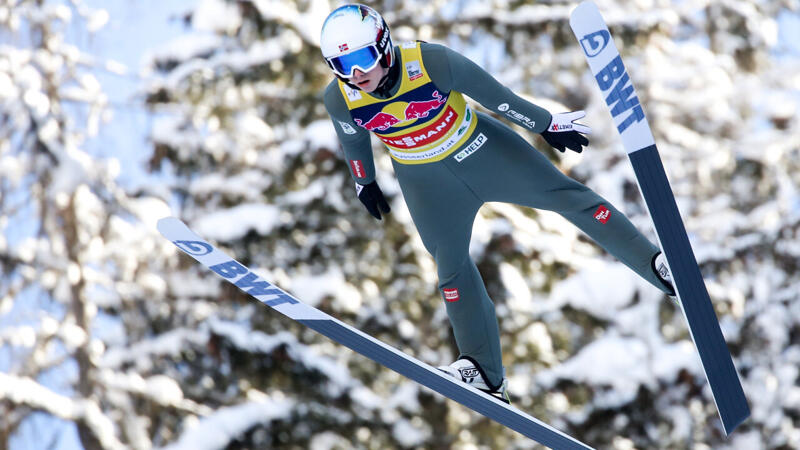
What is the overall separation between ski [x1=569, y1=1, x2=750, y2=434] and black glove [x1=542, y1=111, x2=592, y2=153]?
196mm

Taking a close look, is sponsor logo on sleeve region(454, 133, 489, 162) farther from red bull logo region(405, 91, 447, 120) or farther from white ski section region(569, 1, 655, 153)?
white ski section region(569, 1, 655, 153)

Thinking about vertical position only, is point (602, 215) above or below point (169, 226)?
below

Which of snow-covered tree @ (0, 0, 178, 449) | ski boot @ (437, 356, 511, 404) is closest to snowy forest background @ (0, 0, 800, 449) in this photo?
snow-covered tree @ (0, 0, 178, 449)

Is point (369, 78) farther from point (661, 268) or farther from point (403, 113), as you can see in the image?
point (661, 268)

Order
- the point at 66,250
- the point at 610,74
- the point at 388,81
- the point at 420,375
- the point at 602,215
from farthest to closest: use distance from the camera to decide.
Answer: the point at 66,250 < the point at 420,375 < the point at 602,215 < the point at 388,81 < the point at 610,74

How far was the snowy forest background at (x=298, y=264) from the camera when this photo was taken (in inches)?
347

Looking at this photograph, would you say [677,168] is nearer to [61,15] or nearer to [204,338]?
[204,338]

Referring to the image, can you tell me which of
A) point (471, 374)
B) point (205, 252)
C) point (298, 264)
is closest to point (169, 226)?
point (205, 252)

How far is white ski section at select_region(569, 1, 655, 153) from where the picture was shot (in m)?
2.82

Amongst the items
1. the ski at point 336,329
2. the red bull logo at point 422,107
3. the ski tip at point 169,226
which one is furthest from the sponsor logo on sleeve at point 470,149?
the ski tip at point 169,226

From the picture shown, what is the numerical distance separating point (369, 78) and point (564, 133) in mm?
734

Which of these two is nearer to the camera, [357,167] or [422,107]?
[422,107]

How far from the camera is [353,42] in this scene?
115 inches

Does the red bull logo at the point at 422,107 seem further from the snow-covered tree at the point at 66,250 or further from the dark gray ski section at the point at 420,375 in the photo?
the snow-covered tree at the point at 66,250
